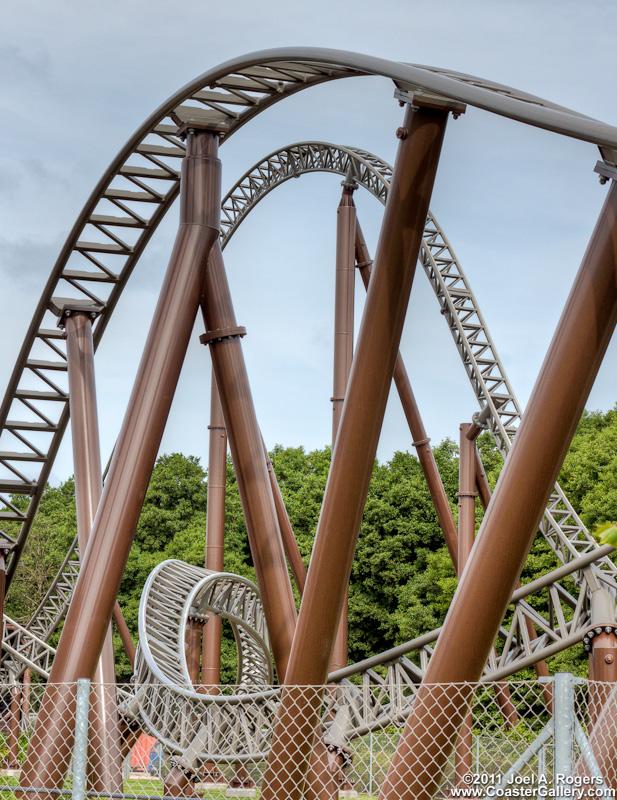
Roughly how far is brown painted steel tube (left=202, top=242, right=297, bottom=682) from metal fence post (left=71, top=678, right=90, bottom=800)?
3140 mm

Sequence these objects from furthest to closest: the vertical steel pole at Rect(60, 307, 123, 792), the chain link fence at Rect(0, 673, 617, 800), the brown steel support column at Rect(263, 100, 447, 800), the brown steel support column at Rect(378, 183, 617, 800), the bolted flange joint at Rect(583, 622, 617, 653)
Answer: the bolted flange joint at Rect(583, 622, 617, 653) → the vertical steel pole at Rect(60, 307, 123, 792) → the brown steel support column at Rect(263, 100, 447, 800) → the brown steel support column at Rect(378, 183, 617, 800) → the chain link fence at Rect(0, 673, 617, 800)

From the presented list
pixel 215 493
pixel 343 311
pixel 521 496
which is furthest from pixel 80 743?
pixel 215 493

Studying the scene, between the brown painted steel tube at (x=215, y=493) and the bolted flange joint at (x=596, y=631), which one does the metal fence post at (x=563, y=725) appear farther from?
the brown painted steel tube at (x=215, y=493)

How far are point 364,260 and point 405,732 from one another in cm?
1096

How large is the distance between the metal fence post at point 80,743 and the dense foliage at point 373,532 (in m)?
22.3

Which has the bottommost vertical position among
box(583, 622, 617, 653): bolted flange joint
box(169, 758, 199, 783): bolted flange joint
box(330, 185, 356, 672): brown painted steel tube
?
box(169, 758, 199, 783): bolted flange joint

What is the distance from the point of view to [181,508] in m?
39.2

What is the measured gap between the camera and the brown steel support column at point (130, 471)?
20.9ft

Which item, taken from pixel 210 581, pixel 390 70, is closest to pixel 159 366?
pixel 390 70

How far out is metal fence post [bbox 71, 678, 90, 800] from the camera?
13.1 ft

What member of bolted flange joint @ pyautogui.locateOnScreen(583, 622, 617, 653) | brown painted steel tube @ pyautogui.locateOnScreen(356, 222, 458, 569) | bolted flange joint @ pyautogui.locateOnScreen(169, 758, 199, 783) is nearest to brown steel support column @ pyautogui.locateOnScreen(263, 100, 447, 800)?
bolted flange joint @ pyautogui.locateOnScreen(583, 622, 617, 653)

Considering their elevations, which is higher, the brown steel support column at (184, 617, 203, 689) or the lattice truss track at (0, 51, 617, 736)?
the lattice truss track at (0, 51, 617, 736)

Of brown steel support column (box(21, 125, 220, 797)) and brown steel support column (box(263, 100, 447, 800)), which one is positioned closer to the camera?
brown steel support column (box(263, 100, 447, 800))

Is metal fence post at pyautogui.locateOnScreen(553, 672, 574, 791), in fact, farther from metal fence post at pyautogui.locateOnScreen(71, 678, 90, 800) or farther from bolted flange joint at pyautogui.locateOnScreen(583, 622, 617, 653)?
bolted flange joint at pyautogui.locateOnScreen(583, 622, 617, 653)
